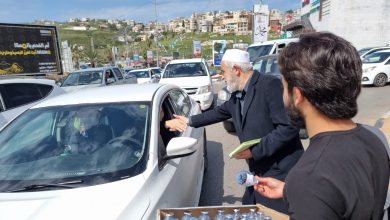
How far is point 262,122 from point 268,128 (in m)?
0.07

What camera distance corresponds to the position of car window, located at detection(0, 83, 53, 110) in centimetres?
657

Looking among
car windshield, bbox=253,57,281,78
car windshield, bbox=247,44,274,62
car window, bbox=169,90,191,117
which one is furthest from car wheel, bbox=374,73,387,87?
car window, bbox=169,90,191,117

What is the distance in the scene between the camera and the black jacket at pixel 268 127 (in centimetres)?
233

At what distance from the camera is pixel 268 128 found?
8.04ft

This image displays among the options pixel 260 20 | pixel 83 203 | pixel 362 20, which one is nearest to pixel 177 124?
pixel 83 203

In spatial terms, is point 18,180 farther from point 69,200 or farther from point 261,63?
point 261,63

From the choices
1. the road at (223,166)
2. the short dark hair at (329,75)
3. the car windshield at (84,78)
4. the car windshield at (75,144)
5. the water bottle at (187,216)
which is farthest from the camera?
the car windshield at (84,78)

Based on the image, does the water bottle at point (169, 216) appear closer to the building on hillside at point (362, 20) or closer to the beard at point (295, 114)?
the beard at point (295, 114)

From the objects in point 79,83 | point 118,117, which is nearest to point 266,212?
point 118,117

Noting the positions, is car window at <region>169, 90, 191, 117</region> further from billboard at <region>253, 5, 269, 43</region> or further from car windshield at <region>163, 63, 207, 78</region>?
billboard at <region>253, 5, 269, 43</region>

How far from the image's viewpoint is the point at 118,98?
3111 millimetres

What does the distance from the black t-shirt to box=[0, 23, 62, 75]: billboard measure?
2069 cm

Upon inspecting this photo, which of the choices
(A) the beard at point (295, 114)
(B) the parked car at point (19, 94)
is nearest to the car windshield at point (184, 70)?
(B) the parked car at point (19, 94)

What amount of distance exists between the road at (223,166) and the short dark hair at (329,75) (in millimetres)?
784
